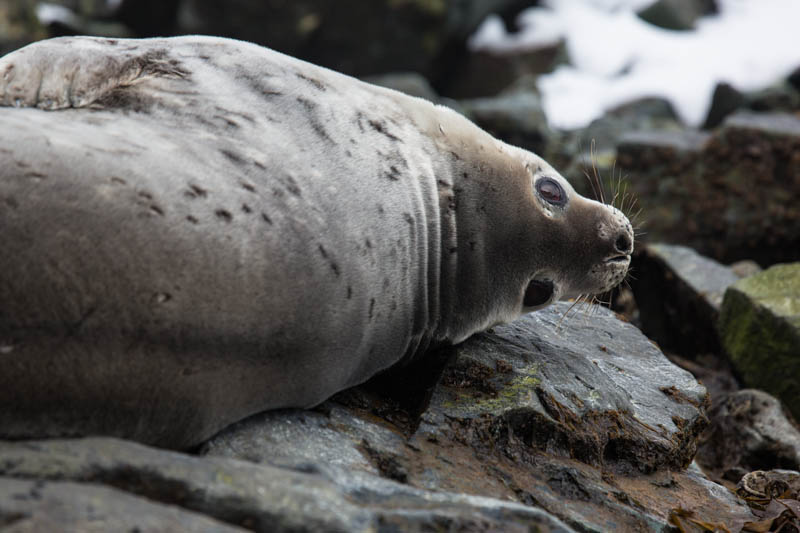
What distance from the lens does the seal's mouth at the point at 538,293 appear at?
4.02 m

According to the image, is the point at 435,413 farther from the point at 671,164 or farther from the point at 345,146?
the point at 671,164

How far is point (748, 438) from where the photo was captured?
4898 mm

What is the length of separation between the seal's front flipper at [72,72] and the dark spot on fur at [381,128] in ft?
2.52

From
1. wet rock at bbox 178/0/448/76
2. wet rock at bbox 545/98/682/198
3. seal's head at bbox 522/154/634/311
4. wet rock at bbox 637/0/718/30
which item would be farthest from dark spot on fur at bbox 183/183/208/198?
wet rock at bbox 637/0/718/30

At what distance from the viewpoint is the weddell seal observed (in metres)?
2.47

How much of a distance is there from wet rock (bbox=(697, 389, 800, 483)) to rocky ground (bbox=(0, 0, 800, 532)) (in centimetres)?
1

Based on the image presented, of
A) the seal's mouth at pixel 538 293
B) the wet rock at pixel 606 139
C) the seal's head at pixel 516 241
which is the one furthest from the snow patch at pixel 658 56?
the seal's mouth at pixel 538 293

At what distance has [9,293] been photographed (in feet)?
7.76

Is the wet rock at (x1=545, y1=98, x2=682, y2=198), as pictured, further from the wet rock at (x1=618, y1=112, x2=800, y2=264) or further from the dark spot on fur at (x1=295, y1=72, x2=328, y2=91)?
the dark spot on fur at (x1=295, y1=72, x2=328, y2=91)

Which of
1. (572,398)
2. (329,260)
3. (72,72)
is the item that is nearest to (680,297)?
(572,398)

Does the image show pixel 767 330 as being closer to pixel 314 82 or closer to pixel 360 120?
pixel 360 120

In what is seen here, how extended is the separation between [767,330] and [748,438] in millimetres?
895

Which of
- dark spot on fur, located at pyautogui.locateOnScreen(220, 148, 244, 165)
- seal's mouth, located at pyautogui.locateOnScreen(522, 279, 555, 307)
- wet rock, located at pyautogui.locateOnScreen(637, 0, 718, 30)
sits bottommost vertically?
seal's mouth, located at pyautogui.locateOnScreen(522, 279, 555, 307)

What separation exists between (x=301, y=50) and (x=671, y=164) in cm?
861
